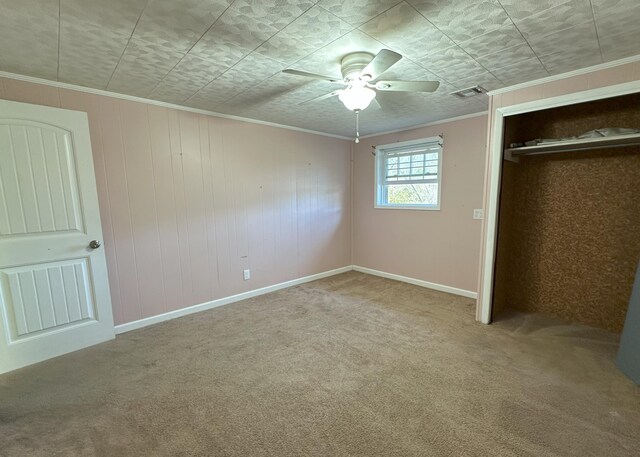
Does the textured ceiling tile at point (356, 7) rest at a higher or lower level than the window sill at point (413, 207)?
higher

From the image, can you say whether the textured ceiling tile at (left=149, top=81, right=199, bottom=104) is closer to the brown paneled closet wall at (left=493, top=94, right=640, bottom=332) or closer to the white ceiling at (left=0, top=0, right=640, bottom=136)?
the white ceiling at (left=0, top=0, right=640, bottom=136)

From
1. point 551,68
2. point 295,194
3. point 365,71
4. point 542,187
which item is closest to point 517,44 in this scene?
point 551,68

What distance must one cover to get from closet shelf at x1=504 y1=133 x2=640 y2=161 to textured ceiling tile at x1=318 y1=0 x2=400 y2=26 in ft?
6.52

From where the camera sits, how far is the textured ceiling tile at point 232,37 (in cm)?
156

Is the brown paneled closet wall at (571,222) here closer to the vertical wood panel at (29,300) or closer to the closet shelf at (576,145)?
the closet shelf at (576,145)

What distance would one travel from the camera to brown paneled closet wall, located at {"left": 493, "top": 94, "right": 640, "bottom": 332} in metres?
2.59

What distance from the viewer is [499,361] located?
7.45ft

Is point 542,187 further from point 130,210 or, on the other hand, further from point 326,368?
point 130,210

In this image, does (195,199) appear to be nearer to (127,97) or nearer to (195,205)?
(195,205)

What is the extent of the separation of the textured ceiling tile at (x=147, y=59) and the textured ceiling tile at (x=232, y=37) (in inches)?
7.8

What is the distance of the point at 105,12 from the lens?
4.80 feet

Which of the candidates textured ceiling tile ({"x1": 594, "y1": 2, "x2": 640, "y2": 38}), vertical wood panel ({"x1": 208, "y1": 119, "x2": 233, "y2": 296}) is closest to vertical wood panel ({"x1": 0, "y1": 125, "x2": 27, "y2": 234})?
vertical wood panel ({"x1": 208, "y1": 119, "x2": 233, "y2": 296})

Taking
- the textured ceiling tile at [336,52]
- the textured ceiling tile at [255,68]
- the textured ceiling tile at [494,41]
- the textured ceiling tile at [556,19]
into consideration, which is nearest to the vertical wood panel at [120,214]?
the textured ceiling tile at [255,68]

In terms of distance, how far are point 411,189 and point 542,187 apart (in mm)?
1570
